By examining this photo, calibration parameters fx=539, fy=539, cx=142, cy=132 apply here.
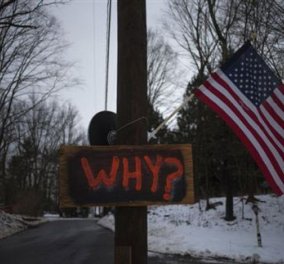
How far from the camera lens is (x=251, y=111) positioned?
20.7ft

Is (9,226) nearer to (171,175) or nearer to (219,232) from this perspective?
(219,232)

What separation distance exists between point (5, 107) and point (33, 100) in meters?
5.76

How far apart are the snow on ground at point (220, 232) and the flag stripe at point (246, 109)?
354 inches

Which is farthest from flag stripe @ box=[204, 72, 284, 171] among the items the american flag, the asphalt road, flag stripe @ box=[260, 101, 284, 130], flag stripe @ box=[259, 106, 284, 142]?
the asphalt road

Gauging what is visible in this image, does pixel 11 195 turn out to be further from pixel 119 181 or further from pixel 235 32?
pixel 119 181

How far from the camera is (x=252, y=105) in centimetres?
640

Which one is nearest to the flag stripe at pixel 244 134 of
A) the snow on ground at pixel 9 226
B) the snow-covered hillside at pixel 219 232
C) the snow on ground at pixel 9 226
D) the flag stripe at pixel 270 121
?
the flag stripe at pixel 270 121

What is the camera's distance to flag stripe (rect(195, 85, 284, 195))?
604cm

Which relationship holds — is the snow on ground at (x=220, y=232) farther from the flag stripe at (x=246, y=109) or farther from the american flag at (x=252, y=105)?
the flag stripe at (x=246, y=109)

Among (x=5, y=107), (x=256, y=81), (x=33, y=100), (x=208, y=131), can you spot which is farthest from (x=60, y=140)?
(x=256, y=81)

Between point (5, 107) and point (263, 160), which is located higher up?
point (5, 107)

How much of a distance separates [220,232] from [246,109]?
14.6m

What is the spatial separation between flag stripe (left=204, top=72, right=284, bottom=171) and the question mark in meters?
1.63

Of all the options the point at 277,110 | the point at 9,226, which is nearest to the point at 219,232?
the point at 277,110
